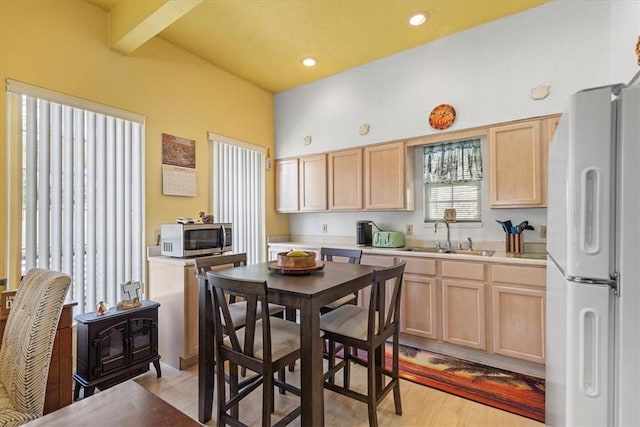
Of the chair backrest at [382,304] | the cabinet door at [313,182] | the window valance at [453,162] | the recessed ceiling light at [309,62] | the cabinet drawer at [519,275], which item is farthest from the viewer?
the cabinet door at [313,182]

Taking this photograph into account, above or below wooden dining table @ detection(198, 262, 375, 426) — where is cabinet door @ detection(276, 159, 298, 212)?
above

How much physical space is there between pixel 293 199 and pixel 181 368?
235 cm

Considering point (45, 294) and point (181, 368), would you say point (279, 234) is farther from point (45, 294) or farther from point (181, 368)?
point (45, 294)

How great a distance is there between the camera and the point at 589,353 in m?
0.88

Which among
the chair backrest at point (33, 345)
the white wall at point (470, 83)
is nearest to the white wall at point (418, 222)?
the white wall at point (470, 83)

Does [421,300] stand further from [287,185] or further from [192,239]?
[287,185]

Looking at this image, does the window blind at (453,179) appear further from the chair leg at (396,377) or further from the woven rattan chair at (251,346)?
the woven rattan chair at (251,346)

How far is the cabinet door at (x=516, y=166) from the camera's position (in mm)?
2662

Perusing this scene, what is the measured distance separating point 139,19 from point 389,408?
3370 mm

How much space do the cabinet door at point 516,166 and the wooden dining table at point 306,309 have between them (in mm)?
1539

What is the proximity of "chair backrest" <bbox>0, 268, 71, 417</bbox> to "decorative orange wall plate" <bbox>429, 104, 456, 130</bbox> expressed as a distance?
3.17 metres

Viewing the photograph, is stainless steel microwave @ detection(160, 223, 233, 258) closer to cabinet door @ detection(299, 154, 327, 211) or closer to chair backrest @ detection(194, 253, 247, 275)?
chair backrest @ detection(194, 253, 247, 275)

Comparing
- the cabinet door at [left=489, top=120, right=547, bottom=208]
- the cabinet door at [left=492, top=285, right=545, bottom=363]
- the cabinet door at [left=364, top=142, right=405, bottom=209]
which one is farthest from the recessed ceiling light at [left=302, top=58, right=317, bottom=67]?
the cabinet door at [left=492, top=285, right=545, bottom=363]

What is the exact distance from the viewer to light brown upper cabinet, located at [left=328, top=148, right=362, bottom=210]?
146 inches
